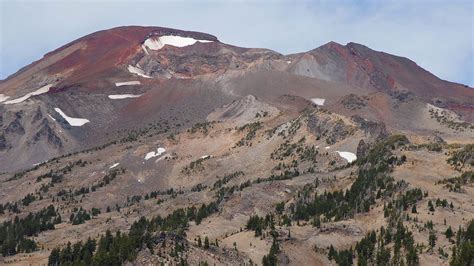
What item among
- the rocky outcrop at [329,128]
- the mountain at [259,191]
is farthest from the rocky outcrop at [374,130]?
the rocky outcrop at [329,128]

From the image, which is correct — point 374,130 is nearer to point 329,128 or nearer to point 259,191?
point 329,128

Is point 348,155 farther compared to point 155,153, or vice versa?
point 155,153

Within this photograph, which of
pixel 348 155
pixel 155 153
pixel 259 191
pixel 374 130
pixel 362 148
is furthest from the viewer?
pixel 155 153

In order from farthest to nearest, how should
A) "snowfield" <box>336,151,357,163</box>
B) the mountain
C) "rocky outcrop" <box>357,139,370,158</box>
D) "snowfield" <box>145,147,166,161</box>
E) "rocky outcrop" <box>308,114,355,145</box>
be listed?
"snowfield" <box>145,147,166,161</box>, "rocky outcrop" <box>308,114,355,145</box>, "snowfield" <box>336,151,357,163</box>, "rocky outcrop" <box>357,139,370,158</box>, the mountain

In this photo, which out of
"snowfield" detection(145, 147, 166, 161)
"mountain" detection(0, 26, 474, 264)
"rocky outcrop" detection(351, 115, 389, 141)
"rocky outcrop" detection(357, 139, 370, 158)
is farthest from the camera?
"snowfield" detection(145, 147, 166, 161)

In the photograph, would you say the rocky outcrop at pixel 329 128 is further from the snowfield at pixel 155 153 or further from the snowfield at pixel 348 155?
the snowfield at pixel 155 153

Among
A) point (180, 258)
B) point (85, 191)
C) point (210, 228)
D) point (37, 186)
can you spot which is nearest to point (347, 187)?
point (210, 228)

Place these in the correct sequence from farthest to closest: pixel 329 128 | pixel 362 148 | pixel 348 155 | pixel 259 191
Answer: pixel 329 128 < pixel 348 155 < pixel 362 148 < pixel 259 191

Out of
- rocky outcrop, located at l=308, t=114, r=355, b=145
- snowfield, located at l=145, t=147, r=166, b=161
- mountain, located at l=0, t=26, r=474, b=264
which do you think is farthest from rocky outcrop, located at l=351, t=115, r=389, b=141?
snowfield, located at l=145, t=147, r=166, b=161

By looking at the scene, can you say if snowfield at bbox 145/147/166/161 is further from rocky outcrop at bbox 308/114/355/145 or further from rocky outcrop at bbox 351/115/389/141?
rocky outcrop at bbox 351/115/389/141

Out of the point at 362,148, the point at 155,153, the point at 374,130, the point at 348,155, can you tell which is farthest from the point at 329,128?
the point at 155,153

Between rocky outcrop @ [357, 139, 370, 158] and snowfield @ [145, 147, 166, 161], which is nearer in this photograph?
rocky outcrop @ [357, 139, 370, 158]
